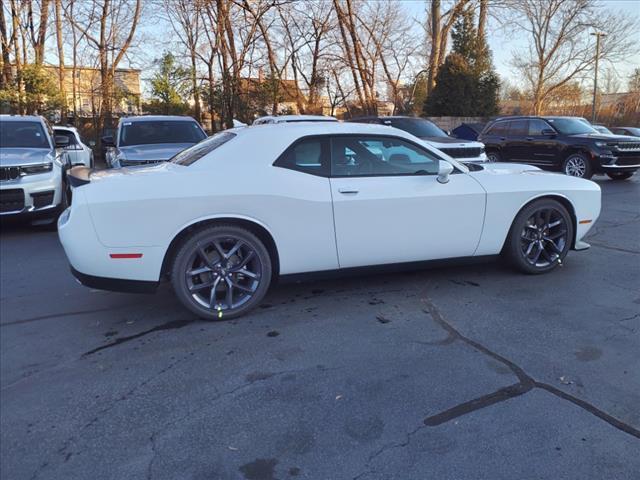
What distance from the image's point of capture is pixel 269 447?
2496 mm

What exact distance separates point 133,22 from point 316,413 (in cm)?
2314

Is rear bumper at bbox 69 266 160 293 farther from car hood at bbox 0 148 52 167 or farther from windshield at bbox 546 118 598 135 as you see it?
windshield at bbox 546 118 598 135

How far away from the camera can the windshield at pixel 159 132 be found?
32.0 ft

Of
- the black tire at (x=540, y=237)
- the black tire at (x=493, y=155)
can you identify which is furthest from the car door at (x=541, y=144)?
the black tire at (x=540, y=237)

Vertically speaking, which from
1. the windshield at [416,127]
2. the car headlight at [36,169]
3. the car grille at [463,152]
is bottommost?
the car headlight at [36,169]

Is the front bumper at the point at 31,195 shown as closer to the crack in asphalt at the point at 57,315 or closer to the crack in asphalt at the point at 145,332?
the crack in asphalt at the point at 57,315

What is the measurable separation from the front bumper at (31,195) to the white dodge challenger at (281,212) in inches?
135

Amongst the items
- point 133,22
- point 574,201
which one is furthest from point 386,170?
point 133,22

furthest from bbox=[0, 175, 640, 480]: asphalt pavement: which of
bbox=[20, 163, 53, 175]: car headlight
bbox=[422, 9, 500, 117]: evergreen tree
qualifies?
bbox=[422, 9, 500, 117]: evergreen tree

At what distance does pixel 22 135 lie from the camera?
27.9 feet

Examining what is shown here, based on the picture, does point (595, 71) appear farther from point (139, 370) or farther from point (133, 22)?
point (139, 370)

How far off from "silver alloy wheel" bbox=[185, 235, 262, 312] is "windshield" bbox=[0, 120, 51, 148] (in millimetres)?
6010

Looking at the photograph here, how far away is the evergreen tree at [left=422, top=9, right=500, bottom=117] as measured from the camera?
26.1 metres

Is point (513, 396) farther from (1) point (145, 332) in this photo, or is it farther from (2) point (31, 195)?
(2) point (31, 195)
